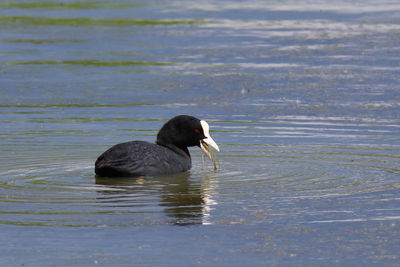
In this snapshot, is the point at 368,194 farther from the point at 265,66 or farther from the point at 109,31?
the point at 109,31

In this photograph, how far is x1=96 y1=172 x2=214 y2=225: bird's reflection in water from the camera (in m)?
8.70

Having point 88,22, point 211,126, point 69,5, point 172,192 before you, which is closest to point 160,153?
point 172,192

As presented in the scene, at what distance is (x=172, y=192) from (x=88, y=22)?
52.2 feet

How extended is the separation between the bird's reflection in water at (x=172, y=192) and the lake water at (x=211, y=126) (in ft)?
0.09

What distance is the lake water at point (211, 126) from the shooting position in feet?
25.3

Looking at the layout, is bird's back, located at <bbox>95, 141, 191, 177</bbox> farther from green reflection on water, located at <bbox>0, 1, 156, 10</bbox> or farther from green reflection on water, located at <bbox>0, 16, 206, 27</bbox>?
green reflection on water, located at <bbox>0, 1, 156, 10</bbox>

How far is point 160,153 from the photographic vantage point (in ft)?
36.3

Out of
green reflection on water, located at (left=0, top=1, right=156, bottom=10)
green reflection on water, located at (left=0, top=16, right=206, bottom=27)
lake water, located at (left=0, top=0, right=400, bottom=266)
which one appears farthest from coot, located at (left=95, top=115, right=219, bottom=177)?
green reflection on water, located at (left=0, top=1, right=156, bottom=10)

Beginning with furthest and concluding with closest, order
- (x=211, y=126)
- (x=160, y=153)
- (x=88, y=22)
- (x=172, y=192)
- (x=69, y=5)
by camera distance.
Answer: (x=69, y=5), (x=88, y=22), (x=211, y=126), (x=160, y=153), (x=172, y=192)

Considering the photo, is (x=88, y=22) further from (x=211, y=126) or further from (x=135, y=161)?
(x=135, y=161)

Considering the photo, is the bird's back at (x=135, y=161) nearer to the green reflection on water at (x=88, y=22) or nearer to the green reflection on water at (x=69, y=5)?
the green reflection on water at (x=88, y=22)

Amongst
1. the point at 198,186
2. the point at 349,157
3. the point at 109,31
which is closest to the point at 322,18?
the point at 109,31

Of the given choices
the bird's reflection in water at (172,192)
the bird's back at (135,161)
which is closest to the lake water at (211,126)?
the bird's reflection in water at (172,192)

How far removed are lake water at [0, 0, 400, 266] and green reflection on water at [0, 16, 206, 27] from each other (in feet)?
0.25
